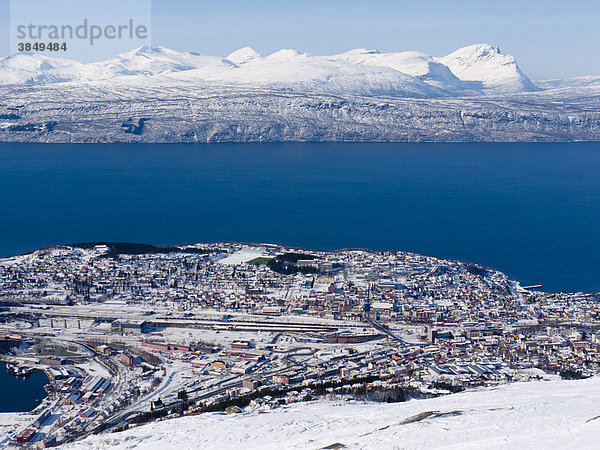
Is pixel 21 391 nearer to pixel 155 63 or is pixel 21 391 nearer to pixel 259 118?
pixel 259 118

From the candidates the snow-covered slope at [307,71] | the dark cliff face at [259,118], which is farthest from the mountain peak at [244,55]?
the dark cliff face at [259,118]

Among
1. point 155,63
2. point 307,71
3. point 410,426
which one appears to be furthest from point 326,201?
point 155,63

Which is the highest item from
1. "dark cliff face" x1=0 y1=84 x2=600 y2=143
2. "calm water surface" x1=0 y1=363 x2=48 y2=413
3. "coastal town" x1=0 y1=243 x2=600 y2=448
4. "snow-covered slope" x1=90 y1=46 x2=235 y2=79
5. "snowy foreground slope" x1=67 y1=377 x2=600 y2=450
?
"snow-covered slope" x1=90 y1=46 x2=235 y2=79

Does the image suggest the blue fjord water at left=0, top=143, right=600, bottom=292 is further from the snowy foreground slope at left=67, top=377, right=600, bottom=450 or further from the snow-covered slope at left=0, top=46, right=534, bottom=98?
the snow-covered slope at left=0, top=46, right=534, bottom=98

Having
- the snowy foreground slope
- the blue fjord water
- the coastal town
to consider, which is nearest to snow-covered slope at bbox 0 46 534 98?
the blue fjord water

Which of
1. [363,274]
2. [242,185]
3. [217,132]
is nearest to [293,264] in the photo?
[363,274]

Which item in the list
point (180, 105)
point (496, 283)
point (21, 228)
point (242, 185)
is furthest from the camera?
point (180, 105)

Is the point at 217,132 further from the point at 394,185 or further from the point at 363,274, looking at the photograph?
the point at 363,274
